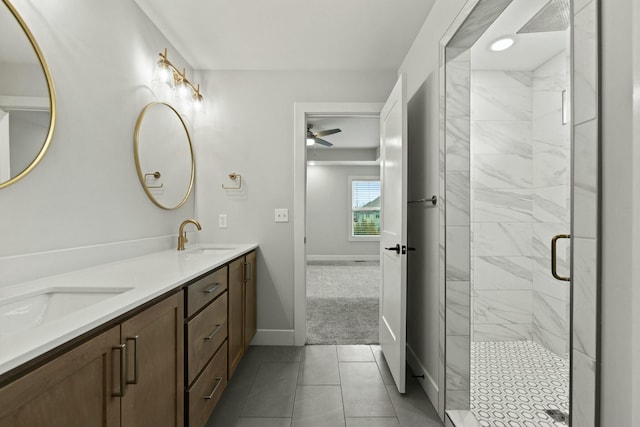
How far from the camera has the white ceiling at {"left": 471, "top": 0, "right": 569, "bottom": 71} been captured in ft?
6.15

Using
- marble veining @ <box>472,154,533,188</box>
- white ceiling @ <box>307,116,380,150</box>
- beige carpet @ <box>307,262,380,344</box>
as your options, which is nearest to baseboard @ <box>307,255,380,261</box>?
beige carpet @ <box>307,262,380,344</box>

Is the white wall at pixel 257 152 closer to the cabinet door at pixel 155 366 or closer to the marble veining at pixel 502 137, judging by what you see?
the marble veining at pixel 502 137

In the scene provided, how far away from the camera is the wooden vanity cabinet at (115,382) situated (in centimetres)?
59

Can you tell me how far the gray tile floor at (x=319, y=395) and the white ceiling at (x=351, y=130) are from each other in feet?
10.6

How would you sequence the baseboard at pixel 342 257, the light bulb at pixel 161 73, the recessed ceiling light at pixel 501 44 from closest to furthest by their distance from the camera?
the light bulb at pixel 161 73 → the recessed ceiling light at pixel 501 44 → the baseboard at pixel 342 257

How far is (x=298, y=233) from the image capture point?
269 centimetres

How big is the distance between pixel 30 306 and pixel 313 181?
669 centimetres

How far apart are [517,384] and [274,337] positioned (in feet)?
6.20

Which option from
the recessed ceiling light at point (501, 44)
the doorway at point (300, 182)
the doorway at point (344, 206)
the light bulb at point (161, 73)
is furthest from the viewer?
the doorway at point (344, 206)

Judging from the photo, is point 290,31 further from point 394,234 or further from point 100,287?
point 100,287

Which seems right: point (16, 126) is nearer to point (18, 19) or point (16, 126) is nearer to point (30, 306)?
point (18, 19)

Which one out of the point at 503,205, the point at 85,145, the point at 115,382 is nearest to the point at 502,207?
the point at 503,205

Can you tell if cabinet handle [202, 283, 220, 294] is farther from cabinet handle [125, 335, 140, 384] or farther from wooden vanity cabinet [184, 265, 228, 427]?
cabinet handle [125, 335, 140, 384]

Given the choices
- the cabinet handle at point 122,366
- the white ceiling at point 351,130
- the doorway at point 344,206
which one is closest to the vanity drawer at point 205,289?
the cabinet handle at point 122,366
